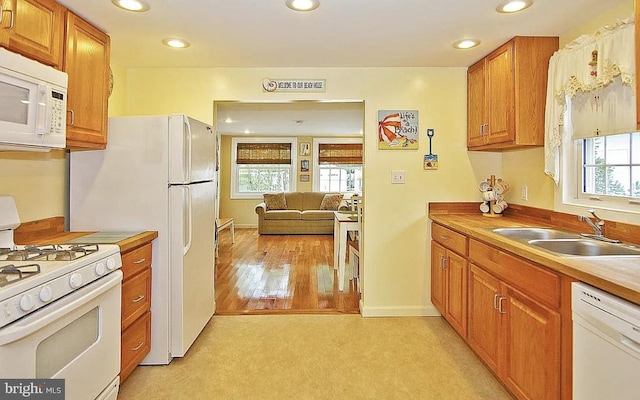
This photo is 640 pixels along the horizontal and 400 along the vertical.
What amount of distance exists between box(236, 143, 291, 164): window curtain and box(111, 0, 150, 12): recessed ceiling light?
6914 mm

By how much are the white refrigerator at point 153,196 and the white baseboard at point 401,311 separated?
1595 mm

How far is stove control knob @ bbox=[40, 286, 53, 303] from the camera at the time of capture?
4.44 feet

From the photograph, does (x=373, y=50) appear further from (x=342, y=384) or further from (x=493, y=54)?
(x=342, y=384)

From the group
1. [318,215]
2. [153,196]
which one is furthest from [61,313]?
[318,215]

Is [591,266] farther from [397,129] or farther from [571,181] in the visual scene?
[397,129]

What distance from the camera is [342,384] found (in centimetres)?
224

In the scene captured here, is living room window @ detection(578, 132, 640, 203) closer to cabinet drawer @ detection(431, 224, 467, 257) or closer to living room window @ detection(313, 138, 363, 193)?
cabinet drawer @ detection(431, 224, 467, 257)

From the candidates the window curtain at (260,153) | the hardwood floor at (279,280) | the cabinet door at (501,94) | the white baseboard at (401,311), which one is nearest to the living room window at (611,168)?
the cabinet door at (501,94)

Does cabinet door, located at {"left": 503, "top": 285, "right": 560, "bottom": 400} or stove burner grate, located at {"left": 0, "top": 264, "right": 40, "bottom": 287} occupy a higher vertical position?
stove burner grate, located at {"left": 0, "top": 264, "right": 40, "bottom": 287}

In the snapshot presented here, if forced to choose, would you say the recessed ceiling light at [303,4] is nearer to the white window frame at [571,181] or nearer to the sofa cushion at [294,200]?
the white window frame at [571,181]

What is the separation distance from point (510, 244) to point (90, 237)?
237 cm

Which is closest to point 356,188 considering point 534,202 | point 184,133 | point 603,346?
point 534,202

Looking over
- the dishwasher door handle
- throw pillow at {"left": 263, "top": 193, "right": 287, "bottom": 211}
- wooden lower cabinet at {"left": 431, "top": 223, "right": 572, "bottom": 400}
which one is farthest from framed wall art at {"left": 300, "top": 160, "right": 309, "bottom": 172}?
the dishwasher door handle

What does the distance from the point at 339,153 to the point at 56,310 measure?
8003 millimetres
